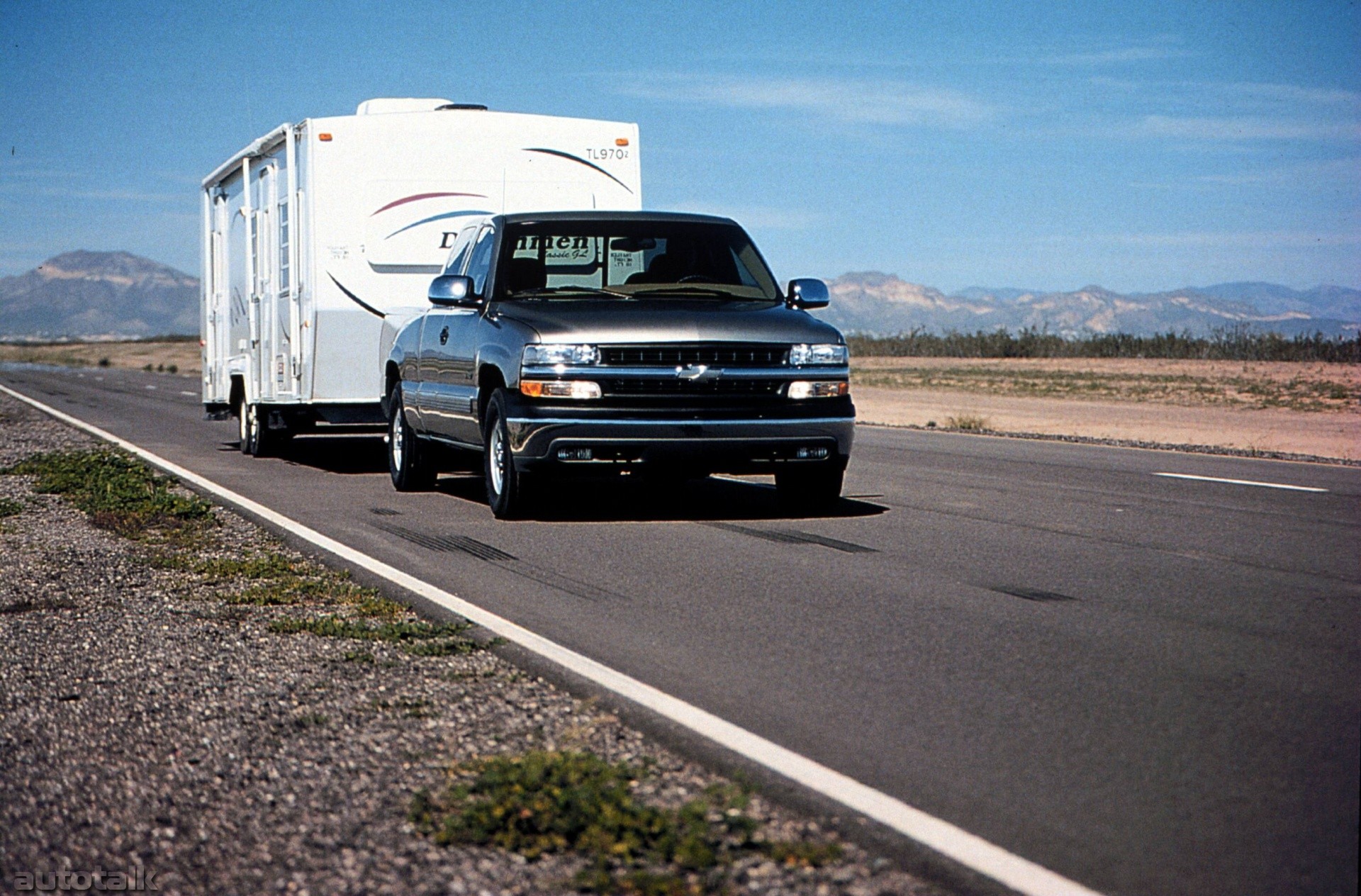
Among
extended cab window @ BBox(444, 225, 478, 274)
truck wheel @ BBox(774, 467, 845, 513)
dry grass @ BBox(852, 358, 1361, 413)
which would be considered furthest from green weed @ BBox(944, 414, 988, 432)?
truck wheel @ BBox(774, 467, 845, 513)

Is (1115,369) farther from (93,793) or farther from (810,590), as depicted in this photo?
(93,793)

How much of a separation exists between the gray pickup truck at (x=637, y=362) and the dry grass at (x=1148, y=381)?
24.0 meters

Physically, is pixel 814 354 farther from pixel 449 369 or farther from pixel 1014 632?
pixel 1014 632

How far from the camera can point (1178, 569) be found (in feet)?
28.5

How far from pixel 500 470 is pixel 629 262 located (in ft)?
6.06

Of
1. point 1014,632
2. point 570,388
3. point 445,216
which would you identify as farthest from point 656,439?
point 445,216

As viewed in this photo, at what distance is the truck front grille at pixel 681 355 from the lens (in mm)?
10484

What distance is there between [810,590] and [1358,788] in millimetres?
3629

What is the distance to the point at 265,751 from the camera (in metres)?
5.11

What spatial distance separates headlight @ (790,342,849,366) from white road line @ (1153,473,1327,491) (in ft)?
14.8

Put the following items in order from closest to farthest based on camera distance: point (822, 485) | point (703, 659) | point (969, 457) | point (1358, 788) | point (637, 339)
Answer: point (1358, 788) → point (703, 659) → point (637, 339) → point (822, 485) → point (969, 457)

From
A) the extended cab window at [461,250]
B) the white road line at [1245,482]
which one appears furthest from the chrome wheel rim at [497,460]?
the white road line at [1245,482]

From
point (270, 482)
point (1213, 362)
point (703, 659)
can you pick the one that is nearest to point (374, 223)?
point (270, 482)

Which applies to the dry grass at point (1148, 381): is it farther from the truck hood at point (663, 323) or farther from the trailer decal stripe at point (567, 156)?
the truck hood at point (663, 323)
